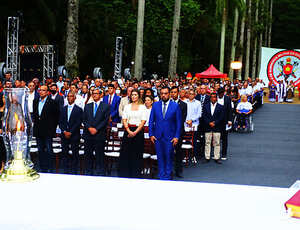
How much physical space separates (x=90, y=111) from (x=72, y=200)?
6641 mm

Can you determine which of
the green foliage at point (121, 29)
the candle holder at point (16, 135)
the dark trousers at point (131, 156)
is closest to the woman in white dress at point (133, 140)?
the dark trousers at point (131, 156)

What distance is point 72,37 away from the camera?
768 inches

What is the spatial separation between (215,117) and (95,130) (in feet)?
12.5

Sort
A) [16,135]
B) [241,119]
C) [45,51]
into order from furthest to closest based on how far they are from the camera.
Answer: [45,51] → [241,119] → [16,135]

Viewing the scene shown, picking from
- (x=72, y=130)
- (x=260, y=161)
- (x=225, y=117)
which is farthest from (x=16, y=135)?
(x=260, y=161)

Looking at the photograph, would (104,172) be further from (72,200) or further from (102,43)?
(102,43)

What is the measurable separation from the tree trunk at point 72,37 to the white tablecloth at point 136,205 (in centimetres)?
1686

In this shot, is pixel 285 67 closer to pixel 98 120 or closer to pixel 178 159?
pixel 178 159

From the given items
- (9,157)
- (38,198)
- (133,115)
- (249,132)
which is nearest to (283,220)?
(38,198)

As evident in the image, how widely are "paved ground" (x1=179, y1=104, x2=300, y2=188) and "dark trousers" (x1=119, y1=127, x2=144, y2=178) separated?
1415mm

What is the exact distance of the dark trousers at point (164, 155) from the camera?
9172 millimetres

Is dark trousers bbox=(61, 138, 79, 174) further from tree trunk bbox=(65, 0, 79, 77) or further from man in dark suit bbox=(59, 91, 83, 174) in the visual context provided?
tree trunk bbox=(65, 0, 79, 77)

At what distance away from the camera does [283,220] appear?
96.4 inches

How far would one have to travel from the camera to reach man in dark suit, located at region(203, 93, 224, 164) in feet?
38.4
